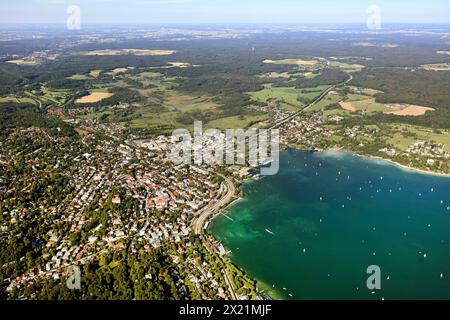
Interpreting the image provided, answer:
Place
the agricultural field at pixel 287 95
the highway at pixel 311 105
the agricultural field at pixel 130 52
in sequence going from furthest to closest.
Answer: the agricultural field at pixel 130 52, the agricultural field at pixel 287 95, the highway at pixel 311 105

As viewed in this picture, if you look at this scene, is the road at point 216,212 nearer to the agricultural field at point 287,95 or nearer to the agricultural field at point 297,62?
the agricultural field at point 287,95

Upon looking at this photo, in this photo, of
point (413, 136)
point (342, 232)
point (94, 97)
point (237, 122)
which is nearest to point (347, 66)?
point (237, 122)

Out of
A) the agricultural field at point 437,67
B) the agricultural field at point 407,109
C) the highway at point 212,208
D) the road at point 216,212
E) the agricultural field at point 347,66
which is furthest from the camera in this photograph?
the agricultural field at point 347,66

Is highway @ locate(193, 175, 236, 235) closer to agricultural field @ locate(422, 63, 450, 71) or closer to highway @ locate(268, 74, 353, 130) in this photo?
highway @ locate(268, 74, 353, 130)

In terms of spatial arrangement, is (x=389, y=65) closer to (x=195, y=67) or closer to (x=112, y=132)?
(x=195, y=67)

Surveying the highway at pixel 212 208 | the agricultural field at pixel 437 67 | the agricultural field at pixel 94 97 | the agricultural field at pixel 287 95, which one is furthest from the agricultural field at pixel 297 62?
the highway at pixel 212 208

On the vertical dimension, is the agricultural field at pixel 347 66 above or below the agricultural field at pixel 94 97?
above

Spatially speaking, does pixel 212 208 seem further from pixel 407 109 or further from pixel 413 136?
pixel 407 109
